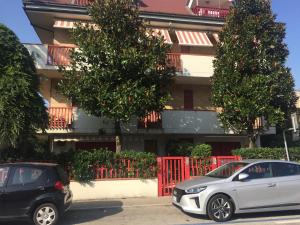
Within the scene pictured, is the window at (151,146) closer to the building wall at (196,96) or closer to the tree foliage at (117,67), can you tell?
the building wall at (196,96)

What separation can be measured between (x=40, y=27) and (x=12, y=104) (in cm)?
1003

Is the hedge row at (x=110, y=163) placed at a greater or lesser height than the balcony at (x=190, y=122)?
lesser

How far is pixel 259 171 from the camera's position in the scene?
1142cm

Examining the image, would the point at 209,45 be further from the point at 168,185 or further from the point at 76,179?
the point at 76,179

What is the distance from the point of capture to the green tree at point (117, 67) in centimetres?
1700

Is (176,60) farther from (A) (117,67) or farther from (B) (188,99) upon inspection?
(A) (117,67)

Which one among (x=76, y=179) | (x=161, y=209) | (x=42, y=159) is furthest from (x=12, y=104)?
(x=161, y=209)

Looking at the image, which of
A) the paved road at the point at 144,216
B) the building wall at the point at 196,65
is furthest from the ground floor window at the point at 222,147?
the paved road at the point at 144,216

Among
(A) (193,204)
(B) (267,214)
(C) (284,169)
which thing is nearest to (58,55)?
(A) (193,204)

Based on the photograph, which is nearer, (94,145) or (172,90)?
(94,145)

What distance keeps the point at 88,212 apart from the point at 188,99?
40.6 ft

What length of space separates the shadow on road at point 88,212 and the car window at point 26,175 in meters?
1.17

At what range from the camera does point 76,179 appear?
1526 cm

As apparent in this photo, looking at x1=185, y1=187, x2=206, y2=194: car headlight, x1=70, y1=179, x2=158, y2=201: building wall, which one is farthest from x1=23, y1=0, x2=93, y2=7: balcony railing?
x1=185, y1=187, x2=206, y2=194: car headlight
